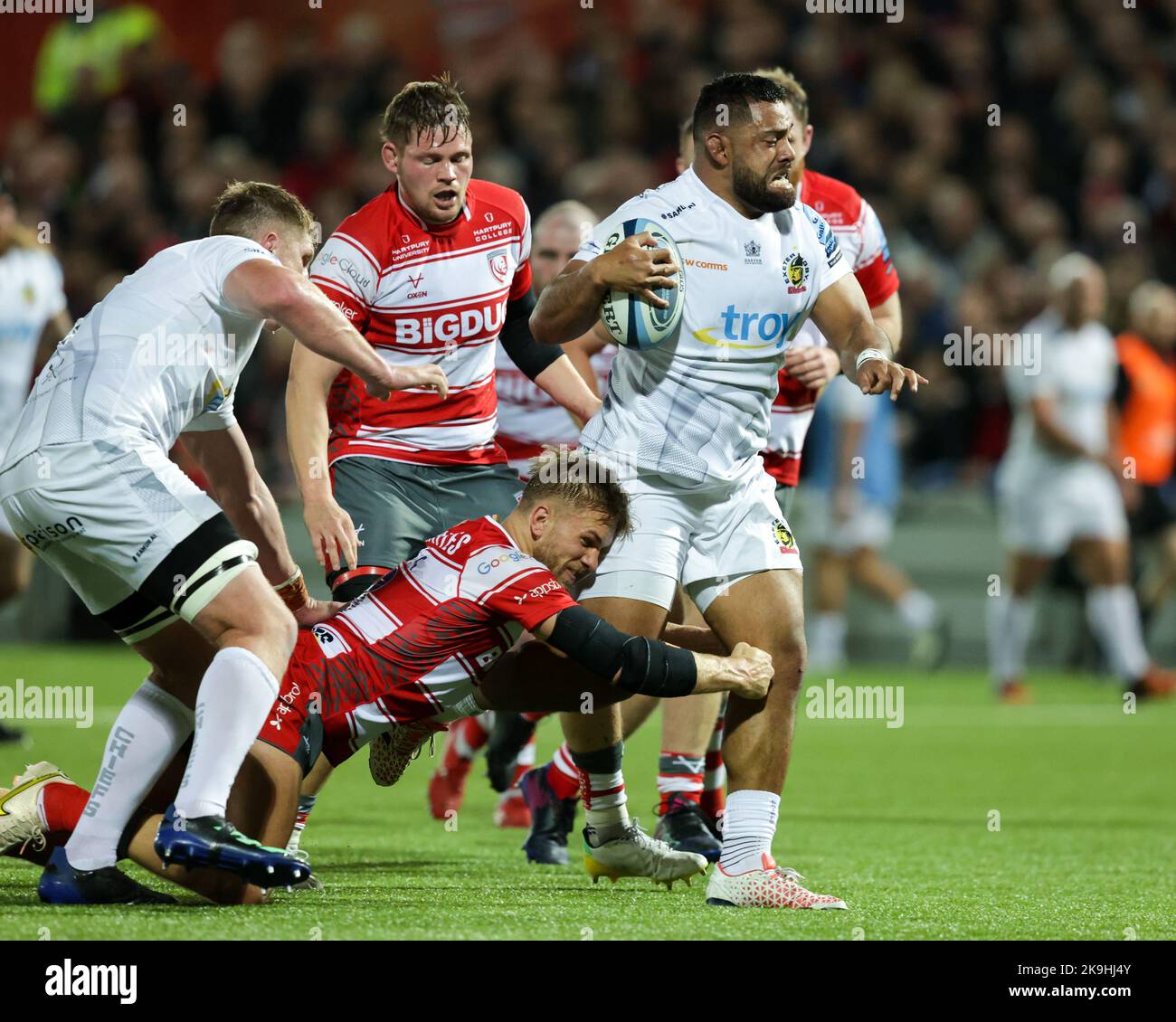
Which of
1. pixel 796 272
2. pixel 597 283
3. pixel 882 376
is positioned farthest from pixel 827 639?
pixel 597 283

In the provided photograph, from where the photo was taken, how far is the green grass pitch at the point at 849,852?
4.39 metres

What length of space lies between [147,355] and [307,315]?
0.45m

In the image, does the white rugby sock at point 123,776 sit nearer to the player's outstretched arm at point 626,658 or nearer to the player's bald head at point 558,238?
the player's outstretched arm at point 626,658

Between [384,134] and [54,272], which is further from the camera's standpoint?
[54,272]

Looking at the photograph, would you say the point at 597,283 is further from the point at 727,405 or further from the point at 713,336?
the point at 727,405

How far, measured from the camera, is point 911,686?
42.4 ft

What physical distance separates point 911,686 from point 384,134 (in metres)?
8.03

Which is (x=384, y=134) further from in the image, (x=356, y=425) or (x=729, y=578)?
(x=729, y=578)

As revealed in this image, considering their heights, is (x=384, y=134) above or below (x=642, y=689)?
above

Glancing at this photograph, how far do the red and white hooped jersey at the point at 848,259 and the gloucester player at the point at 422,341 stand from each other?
2.63 ft

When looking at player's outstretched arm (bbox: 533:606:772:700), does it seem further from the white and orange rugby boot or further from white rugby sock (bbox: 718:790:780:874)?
the white and orange rugby boot

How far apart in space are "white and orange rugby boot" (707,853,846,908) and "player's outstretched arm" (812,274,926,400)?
1318mm

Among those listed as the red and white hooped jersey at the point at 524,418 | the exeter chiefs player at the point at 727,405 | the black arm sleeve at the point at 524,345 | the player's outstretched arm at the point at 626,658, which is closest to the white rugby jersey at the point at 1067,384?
the red and white hooped jersey at the point at 524,418

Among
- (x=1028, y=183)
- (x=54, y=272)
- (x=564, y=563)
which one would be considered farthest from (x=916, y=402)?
(x=564, y=563)
